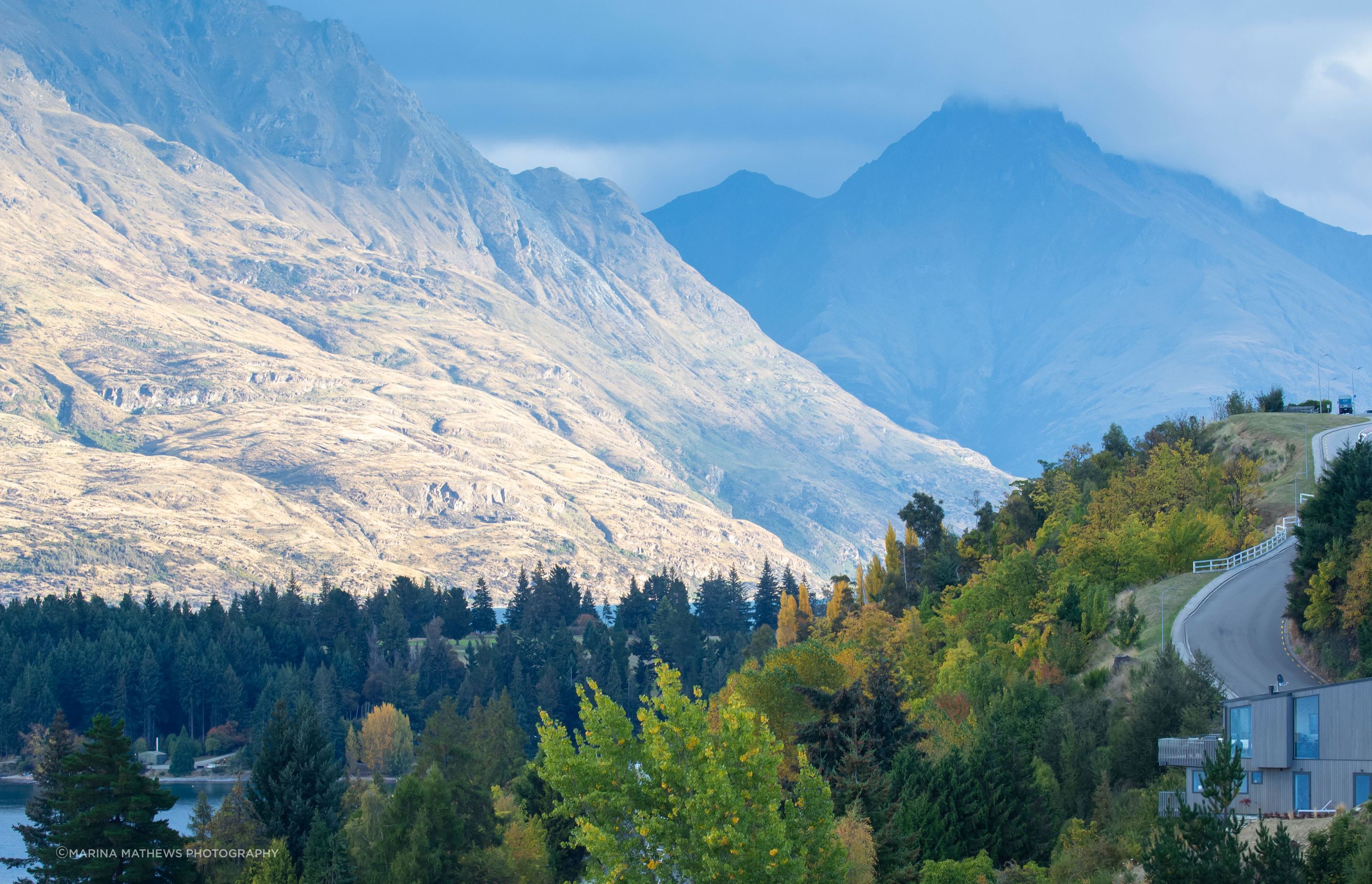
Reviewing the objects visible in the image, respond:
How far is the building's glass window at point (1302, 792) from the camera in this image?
41656 mm

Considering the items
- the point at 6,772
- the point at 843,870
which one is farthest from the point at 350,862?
the point at 6,772

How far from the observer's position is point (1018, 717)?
65250 mm

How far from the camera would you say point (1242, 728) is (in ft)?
145

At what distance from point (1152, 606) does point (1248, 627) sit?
888 centimetres

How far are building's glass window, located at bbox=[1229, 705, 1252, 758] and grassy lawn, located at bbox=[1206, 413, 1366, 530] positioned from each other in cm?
5521

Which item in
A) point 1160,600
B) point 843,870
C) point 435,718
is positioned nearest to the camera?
point 843,870

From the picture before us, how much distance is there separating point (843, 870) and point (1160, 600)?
5024 centimetres

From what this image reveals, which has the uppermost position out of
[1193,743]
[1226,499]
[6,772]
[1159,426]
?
[1159,426]

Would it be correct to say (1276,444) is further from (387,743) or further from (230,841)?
(387,743)

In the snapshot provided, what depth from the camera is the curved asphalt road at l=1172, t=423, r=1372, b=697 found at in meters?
65.0

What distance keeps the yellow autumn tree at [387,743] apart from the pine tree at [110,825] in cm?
10196

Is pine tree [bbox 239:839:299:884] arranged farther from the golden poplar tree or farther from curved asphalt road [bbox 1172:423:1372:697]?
the golden poplar tree

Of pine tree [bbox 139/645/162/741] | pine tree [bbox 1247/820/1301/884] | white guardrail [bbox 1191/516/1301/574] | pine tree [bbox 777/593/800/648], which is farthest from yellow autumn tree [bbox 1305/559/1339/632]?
pine tree [bbox 139/645/162/741]

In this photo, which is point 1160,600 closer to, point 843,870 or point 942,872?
point 942,872
